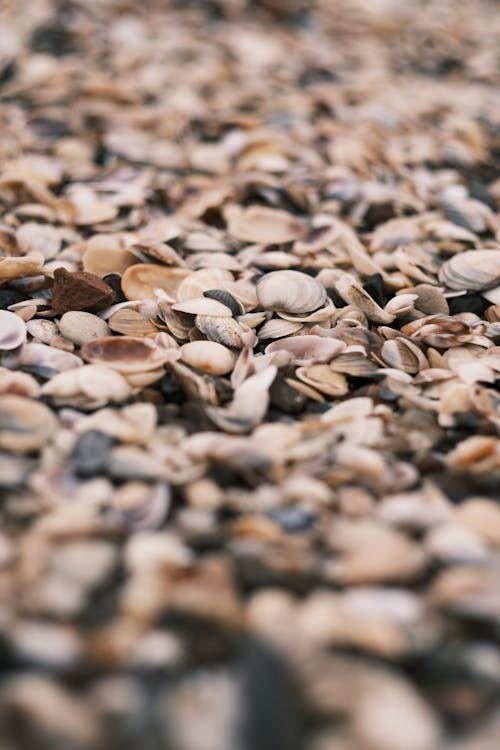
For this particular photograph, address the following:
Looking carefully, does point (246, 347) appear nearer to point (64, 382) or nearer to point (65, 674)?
point (64, 382)

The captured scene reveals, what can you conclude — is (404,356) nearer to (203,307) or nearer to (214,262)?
(203,307)

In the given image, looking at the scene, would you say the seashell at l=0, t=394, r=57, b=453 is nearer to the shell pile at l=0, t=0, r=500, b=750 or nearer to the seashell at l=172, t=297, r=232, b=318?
the shell pile at l=0, t=0, r=500, b=750

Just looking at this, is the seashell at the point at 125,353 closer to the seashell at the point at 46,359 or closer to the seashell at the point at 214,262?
the seashell at the point at 46,359

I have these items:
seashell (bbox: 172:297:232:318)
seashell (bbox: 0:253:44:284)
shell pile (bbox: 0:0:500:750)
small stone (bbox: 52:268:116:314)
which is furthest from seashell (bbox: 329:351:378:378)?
seashell (bbox: 0:253:44:284)

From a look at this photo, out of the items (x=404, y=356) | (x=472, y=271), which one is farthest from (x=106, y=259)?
(x=472, y=271)

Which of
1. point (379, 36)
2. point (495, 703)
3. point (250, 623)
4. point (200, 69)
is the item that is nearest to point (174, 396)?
point (250, 623)

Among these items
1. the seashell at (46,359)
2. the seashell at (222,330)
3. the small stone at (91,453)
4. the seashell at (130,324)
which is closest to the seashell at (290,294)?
the seashell at (222,330)
